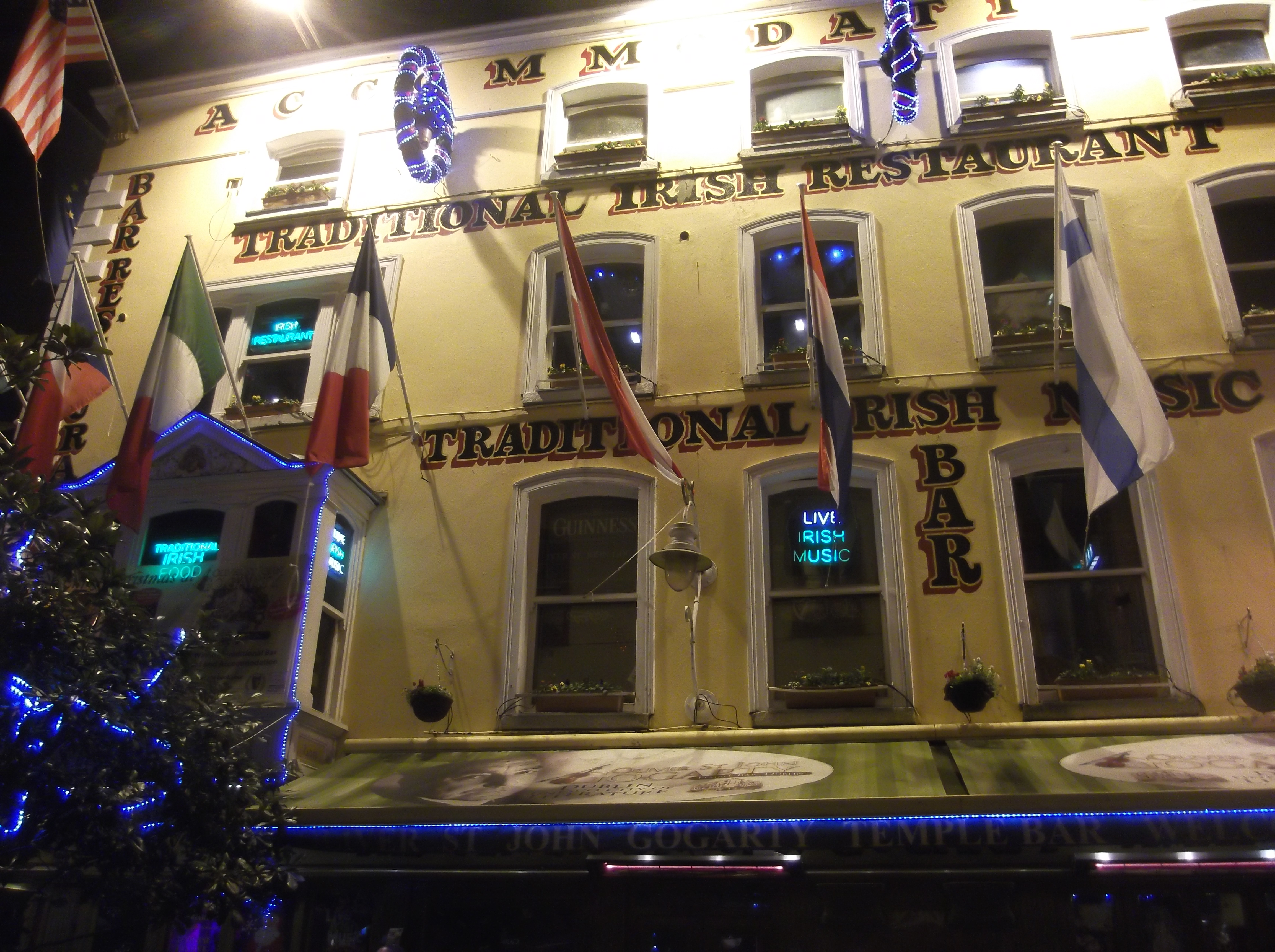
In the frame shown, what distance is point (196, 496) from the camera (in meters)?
9.95

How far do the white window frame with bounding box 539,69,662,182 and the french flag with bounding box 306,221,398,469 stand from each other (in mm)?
2896

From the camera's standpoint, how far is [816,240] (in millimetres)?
11570

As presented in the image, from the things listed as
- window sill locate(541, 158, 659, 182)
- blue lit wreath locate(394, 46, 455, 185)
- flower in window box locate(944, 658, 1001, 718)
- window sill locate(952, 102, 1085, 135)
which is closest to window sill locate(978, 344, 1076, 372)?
window sill locate(952, 102, 1085, 135)

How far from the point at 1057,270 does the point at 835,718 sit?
4409 mm

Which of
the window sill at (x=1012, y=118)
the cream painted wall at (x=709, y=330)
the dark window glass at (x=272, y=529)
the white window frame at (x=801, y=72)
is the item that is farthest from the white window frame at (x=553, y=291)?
the window sill at (x=1012, y=118)

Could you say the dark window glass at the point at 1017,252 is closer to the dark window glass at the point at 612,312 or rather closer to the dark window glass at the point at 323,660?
the dark window glass at the point at 612,312

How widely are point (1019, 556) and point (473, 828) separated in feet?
17.0

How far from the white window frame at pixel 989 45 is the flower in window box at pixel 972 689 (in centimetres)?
637

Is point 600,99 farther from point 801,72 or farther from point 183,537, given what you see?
point 183,537

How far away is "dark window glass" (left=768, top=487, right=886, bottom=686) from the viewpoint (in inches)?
364

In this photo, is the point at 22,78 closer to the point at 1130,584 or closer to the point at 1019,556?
the point at 1019,556

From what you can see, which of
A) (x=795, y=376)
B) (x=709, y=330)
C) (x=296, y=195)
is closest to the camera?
(x=795, y=376)

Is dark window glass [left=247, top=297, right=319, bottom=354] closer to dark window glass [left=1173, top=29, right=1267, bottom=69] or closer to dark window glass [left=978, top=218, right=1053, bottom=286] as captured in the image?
dark window glass [left=978, top=218, right=1053, bottom=286]

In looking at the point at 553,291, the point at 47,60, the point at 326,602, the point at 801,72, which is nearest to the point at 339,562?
the point at 326,602
